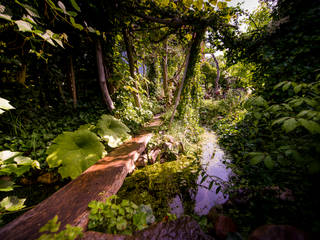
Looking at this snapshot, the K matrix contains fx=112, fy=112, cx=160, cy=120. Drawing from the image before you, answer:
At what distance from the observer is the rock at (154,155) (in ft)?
8.19

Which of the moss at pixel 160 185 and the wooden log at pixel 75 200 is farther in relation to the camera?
the moss at pixel 160 185

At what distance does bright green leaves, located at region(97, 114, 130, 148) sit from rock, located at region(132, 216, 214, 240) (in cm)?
142

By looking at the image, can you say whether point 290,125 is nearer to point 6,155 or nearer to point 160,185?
point 160,185

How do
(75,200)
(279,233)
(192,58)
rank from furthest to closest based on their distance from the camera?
1. (192,58)
2. (75,200)
3. (279,233)

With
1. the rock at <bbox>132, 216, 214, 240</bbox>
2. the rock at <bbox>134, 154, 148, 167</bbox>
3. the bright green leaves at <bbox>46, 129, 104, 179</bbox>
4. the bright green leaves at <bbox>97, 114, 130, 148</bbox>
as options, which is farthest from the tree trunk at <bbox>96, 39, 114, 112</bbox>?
the rock at <bbox>132, 216, 214, 240</bbox>

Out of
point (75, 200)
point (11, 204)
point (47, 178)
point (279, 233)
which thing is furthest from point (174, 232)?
point (47, 178)

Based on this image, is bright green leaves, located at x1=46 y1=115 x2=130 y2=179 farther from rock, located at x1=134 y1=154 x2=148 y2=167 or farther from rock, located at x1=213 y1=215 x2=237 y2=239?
rock, located at x1=213 y1=215 x2=237 y2=239

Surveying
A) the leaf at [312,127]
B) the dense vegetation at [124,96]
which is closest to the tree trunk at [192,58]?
the dense vegetation at [124,96]

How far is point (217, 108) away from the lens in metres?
7.14

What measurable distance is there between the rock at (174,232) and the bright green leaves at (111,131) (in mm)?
1420

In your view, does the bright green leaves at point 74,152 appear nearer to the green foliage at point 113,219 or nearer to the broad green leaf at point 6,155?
the broad green leaf at point 6,155

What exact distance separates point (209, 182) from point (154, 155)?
4.04 feet

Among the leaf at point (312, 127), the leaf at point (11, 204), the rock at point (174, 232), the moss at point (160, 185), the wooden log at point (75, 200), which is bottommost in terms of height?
the moss at point (160, 185)

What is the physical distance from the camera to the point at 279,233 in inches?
23.1
